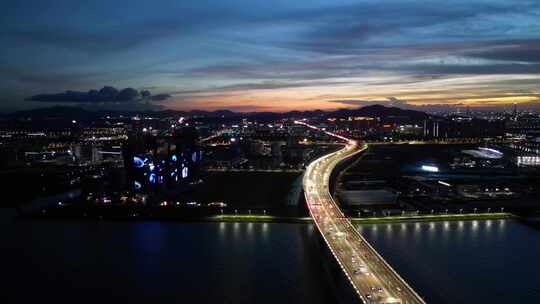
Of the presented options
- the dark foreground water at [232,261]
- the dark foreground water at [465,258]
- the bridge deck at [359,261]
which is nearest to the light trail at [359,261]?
the bridge deck at [359,261]

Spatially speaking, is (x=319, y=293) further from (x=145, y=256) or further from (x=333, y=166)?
(x=333, y=166)

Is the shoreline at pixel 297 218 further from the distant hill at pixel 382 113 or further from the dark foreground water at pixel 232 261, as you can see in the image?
the distant hill at pixel 382 113

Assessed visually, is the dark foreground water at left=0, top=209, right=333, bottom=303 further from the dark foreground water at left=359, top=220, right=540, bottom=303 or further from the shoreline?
the dark foreground water at left=359, top=220, right=540, bottom=303

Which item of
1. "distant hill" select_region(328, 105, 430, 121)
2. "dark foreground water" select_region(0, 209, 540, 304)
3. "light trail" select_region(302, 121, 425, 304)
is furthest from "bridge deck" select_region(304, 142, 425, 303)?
"distant hill" select_region(328, 105, 430, 121)

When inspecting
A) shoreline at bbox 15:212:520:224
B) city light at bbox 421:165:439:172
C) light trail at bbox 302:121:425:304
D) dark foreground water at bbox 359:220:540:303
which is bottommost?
dark foreground water at bbox 359:220:540:303

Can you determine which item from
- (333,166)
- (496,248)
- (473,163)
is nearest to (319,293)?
(496,248)

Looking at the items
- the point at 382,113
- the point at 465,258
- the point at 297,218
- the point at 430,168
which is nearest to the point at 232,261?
the point at 297,218
